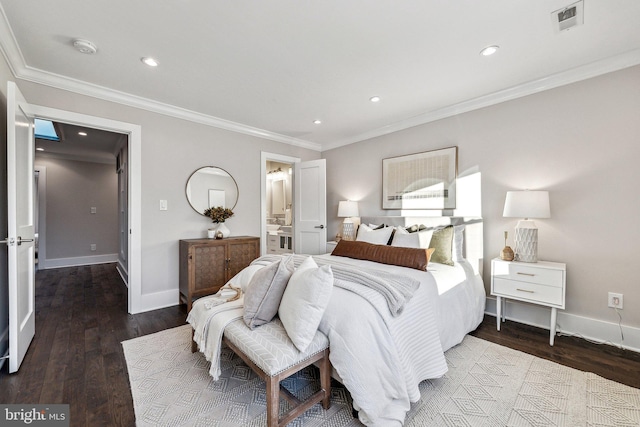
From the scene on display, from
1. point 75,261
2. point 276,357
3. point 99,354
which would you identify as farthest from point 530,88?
point 75,261

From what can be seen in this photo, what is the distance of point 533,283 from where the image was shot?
248cm

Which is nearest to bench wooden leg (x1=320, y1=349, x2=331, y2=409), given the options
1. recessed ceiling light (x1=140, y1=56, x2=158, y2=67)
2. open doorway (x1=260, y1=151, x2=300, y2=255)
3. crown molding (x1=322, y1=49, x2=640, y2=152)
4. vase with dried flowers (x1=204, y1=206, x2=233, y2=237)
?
vase with dried flowers (x1=204, y1=206, x2=233, y2=237)

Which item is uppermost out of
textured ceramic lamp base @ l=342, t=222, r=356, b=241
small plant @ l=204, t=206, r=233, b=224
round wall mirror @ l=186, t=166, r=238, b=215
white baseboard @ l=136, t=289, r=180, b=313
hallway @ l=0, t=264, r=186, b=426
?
round wall mirror @ l=186, t=166, r=238, b=215

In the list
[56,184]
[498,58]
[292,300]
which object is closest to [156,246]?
[292,300]

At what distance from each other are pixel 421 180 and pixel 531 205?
4.39 ft

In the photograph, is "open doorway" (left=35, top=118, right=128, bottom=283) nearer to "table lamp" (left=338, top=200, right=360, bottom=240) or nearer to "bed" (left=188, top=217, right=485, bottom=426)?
"table lamp" (left=338, top=200, right=360, bottom=240)

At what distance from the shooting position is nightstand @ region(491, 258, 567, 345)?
7.75 ft

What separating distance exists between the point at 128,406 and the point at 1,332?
1.36 m

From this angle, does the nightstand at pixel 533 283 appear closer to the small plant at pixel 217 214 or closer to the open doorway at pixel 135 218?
the small plant at pixel 217 214

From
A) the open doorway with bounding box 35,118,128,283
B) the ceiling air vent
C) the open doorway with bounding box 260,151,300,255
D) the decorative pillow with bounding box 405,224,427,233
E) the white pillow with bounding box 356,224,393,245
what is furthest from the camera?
the open doorway with bounding box 260,151,300,255

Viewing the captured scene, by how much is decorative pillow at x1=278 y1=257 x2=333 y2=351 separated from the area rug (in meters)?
0.51

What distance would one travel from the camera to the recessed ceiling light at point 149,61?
2307mm

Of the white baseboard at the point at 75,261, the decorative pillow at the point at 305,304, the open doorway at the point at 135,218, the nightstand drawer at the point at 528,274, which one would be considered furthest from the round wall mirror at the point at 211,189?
the white baseboard at the point at 75,261

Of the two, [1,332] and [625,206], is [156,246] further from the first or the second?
[625,206]
